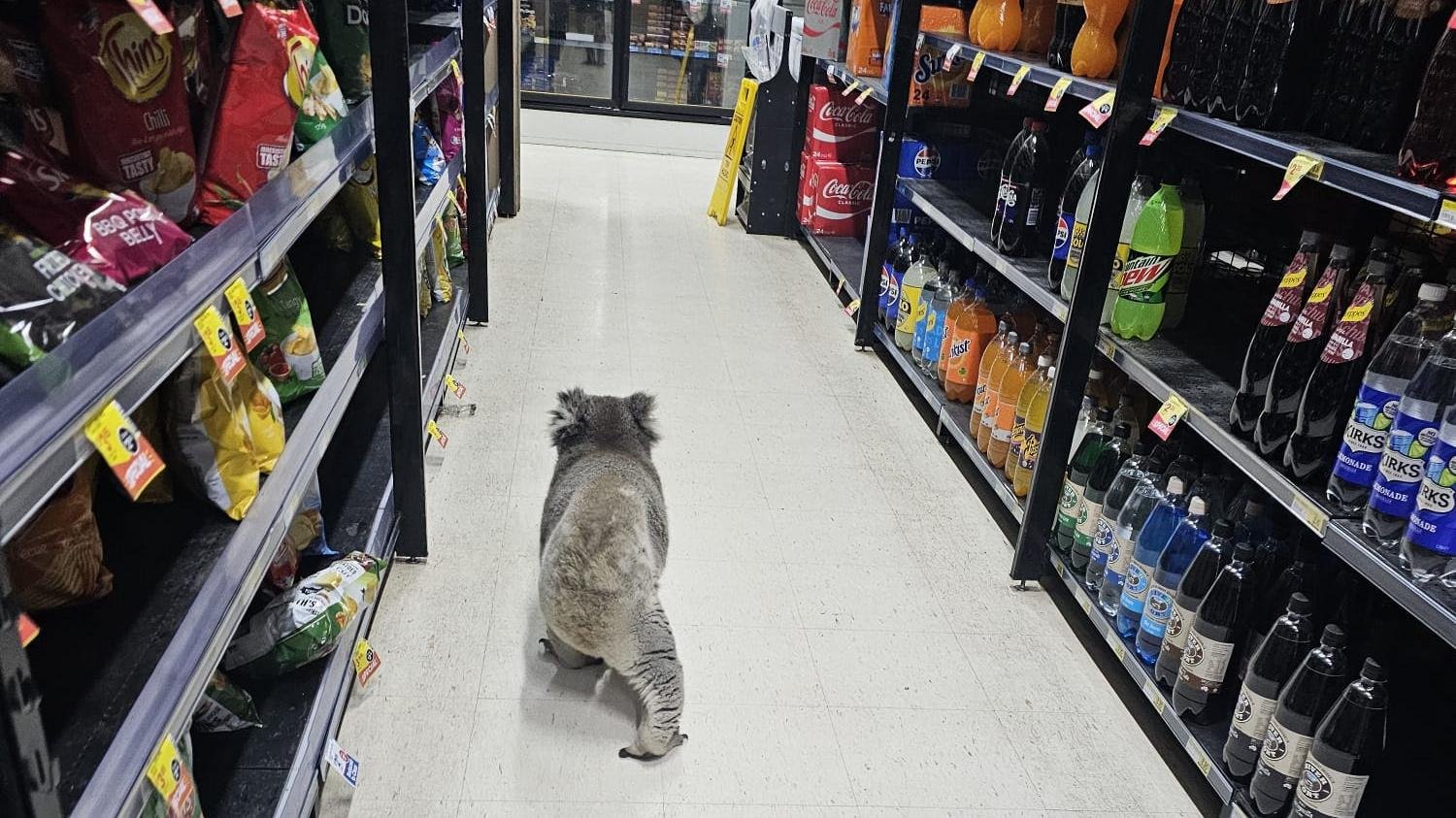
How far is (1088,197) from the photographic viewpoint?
2770mm

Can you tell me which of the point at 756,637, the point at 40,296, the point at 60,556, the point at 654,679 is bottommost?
the point at 756,637

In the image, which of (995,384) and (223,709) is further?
(995,384)

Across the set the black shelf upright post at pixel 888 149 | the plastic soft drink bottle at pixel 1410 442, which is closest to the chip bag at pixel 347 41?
the plastic soft drink bottle at pixel 1410 442

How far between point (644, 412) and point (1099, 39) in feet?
→ 5.51

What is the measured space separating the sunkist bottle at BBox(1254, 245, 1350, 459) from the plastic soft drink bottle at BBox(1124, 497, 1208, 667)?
0.25 metres

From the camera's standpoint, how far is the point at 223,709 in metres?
1.76

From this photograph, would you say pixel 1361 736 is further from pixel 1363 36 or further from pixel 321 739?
pixel 321 739

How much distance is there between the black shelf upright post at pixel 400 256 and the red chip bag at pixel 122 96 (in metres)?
0.73

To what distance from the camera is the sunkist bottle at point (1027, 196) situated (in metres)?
3.32

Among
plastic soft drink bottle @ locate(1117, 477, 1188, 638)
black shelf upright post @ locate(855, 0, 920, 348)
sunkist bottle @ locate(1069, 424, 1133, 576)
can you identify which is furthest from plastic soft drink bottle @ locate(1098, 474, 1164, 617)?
black shelf upright post @ locate(855, 0, 920, 348)

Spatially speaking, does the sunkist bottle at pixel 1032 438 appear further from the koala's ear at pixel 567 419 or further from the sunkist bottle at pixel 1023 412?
the koala's ear at pixel 567 419

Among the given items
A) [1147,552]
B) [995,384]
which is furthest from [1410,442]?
[995,384]

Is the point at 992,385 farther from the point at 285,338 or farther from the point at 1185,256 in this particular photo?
the point at 285,338

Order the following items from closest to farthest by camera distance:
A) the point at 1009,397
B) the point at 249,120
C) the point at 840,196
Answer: the point at 249,120, the point at 1009,397, the point at 840,196
